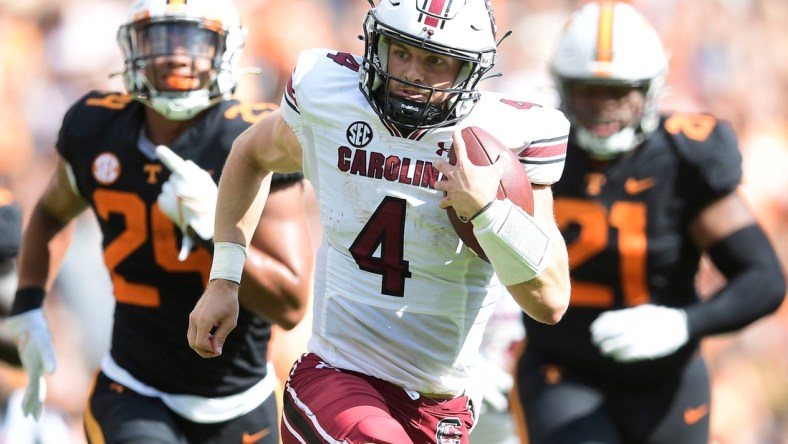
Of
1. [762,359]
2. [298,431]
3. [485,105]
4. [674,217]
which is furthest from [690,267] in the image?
[762,359]

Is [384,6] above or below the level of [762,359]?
above

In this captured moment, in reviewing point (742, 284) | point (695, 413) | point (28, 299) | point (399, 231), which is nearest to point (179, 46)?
point (28, 299)

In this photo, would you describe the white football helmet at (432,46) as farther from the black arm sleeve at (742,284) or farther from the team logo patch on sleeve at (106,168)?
the black arm sleeve at (742,284)

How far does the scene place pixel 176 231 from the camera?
4.24 m

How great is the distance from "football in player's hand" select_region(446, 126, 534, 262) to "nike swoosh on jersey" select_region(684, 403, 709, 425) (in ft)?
6.20

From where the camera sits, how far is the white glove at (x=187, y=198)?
13.4 feet

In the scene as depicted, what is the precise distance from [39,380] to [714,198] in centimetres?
238

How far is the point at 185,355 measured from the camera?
422 centimetres

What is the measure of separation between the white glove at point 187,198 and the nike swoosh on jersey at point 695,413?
5.92 feet

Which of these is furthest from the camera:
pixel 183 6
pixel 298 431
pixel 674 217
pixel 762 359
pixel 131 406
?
pixel 762 359

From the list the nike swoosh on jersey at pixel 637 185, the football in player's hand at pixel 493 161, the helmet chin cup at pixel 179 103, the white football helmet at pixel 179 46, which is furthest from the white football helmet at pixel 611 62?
the football in player's hand at pixel 493 161

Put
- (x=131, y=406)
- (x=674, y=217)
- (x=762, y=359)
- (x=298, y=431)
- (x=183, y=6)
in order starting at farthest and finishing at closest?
(x=762, y=359) < (x=674, y=217) < (x=183, y=6) < (x=131, y=406) < (x=298, y=431)

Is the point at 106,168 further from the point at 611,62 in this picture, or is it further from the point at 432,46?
the point at 611,62

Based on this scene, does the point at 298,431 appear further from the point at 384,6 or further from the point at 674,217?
the point at 674,217
